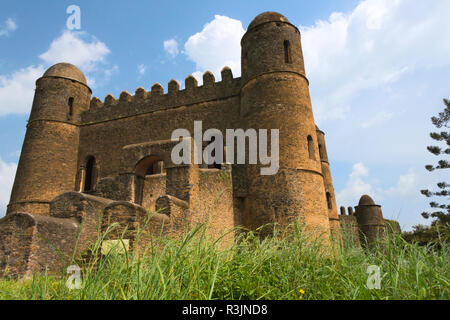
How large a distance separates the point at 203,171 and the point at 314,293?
8.08m

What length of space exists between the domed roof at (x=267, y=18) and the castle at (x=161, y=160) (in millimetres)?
89

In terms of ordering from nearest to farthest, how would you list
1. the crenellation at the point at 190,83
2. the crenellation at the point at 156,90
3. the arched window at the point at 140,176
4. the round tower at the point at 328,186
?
the arched window at the point at 140,176 < the crenellation at the point at 190,83 < the crenellation at the point at 156,90 < the round tower at the point at 328,186

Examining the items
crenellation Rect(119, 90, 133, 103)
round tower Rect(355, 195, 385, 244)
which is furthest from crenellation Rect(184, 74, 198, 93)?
round tower Rect(355, 195, 385, 244)

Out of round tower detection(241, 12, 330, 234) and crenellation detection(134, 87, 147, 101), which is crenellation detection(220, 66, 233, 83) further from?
crenellation detection(134, 87, 147, 101)

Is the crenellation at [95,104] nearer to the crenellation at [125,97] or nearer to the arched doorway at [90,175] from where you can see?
the crenellation at [125,97]

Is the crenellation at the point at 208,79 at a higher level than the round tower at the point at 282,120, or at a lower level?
higher

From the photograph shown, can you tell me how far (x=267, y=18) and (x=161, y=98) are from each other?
6553 millimetres

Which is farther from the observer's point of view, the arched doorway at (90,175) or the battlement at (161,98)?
the arched doorway at (90,175)

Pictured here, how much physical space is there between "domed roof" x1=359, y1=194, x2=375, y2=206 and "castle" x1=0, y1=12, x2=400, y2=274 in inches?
223

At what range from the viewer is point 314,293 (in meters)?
3.07

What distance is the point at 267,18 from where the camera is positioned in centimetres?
1402

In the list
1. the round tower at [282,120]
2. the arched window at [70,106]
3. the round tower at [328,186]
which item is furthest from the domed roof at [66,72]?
the round tower at [328,186]

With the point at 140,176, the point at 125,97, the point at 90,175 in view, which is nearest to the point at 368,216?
the point at 140,176

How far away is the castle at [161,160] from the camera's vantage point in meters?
7.64
